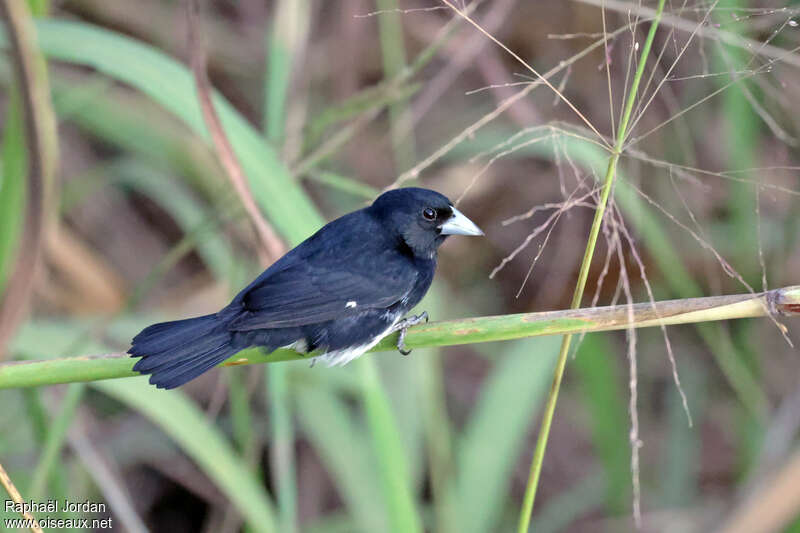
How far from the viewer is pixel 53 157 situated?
2086 millimetres

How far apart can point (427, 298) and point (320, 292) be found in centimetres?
129

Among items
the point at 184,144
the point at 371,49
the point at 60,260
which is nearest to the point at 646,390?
the point at 371,49

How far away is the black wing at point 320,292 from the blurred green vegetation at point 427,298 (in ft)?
0.44

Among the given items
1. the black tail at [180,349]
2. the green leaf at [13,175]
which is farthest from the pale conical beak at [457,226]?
the green leaf at [13,175]

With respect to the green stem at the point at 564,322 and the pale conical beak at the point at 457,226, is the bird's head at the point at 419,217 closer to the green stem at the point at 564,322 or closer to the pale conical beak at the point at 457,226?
the pale conical beak at the point at 457,226

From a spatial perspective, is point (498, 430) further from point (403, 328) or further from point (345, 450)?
point (403, 328)

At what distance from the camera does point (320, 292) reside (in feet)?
6.99

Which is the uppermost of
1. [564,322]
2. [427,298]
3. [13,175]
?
[13,175]

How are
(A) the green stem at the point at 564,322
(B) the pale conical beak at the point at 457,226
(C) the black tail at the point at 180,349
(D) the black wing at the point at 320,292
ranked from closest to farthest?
(A) the green stem at the point at 564,322 → (C) the black tail at the point at 180,349 → (D) the black wing at the point at 320,292 → (B) the pale conical beak at the point at 457,226

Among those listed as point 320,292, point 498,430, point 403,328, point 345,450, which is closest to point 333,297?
point 320,292

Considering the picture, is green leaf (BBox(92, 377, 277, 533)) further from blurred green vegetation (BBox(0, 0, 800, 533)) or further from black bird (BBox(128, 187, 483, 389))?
black bird (BBox(128, 187, 483, 389))

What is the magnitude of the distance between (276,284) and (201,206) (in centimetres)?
179

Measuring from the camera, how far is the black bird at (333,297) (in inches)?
74.2

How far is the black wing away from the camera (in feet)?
6.59
